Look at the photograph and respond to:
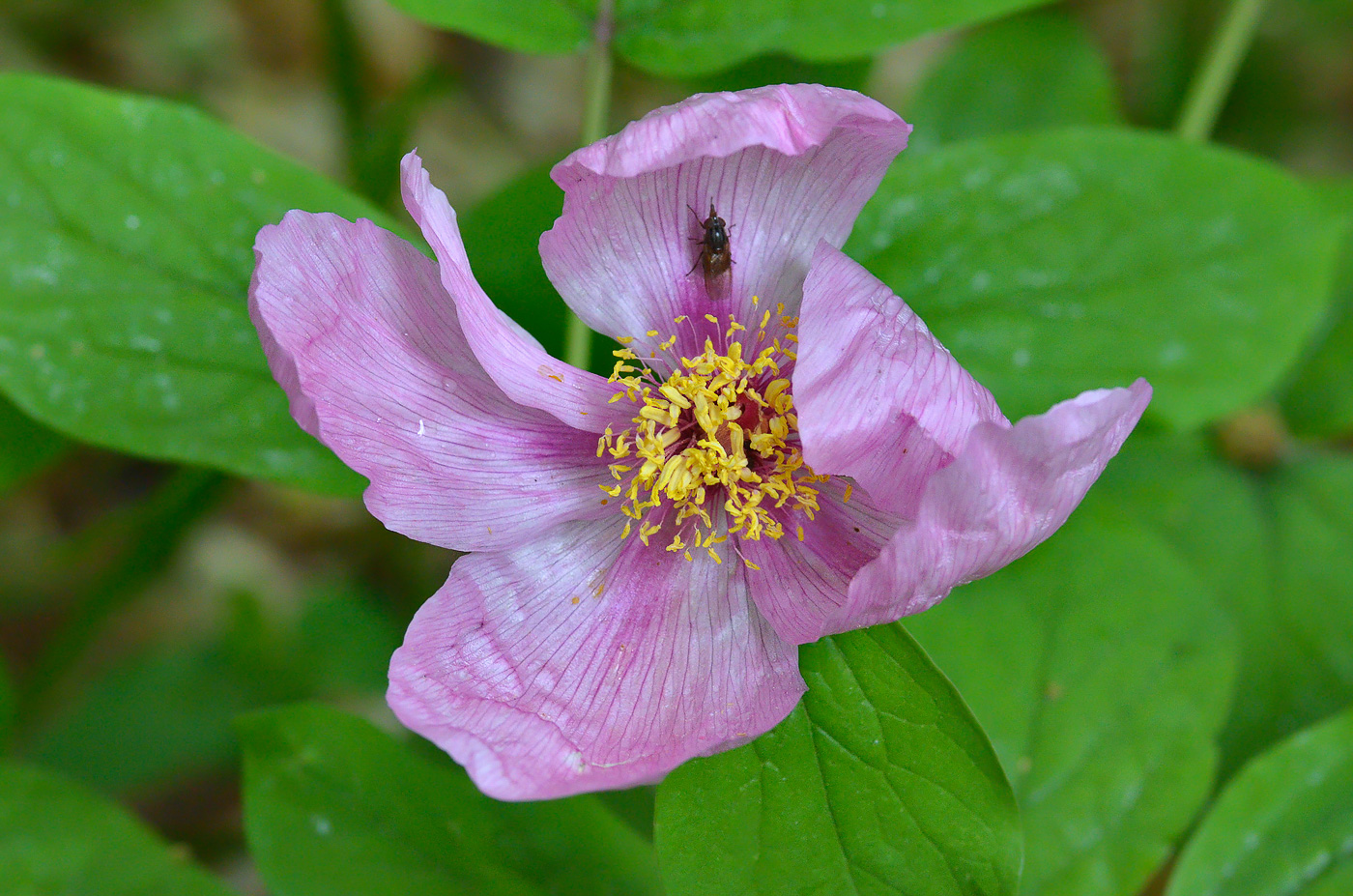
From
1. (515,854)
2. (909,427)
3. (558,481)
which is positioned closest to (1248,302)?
(909,427)

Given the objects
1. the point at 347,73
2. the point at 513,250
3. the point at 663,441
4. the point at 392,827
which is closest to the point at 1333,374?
the point at 663,441

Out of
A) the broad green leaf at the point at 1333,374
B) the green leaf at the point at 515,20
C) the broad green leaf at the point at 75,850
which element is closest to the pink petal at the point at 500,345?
the green leaf at the point at 515,20

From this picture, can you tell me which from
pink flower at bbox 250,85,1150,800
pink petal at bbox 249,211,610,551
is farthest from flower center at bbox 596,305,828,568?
pink petal at bbox 249,211,610,551

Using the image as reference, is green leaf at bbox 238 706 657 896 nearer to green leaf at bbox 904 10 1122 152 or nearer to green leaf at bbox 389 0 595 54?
green leaf at bbox 389 0 595 54

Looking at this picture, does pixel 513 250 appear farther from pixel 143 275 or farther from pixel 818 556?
pixel 818 556

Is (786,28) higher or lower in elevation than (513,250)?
higher
